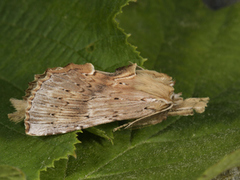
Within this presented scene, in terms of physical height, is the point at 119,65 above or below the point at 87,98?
above

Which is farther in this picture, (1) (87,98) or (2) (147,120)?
(2) (147,120)

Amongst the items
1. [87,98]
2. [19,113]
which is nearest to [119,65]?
[87,98]

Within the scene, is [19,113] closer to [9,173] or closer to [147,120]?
[9,173]

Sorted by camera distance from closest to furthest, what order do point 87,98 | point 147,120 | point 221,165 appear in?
point 221,165
point 87,98
point 147,120

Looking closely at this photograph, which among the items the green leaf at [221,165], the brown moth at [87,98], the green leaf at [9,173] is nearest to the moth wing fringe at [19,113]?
the brown moth at [87,98]

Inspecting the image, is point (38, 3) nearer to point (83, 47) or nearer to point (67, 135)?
point (83, 47)

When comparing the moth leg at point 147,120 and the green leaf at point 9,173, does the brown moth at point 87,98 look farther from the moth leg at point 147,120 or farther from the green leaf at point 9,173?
the green leaf at point 9,173

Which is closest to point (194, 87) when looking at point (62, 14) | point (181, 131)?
point (181, 131)
